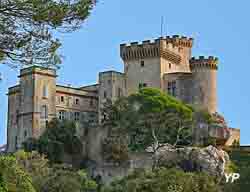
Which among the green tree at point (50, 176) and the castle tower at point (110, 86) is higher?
the castle tower at point (110, 86)

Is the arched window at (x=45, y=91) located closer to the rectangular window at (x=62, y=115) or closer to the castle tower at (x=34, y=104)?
the castle tower at (x=34, y=104)

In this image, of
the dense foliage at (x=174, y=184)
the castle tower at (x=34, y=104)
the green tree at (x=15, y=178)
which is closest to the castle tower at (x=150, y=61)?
the castle tower at (x=34, y=104)

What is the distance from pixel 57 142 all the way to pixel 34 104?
630 cm

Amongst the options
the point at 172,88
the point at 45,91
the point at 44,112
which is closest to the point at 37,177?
the point at 44,112

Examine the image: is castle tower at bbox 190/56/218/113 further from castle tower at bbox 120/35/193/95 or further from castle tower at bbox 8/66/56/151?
castle tower at bbox 8/66/56/151

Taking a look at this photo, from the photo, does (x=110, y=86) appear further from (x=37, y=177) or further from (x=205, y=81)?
(x=37, y=177)

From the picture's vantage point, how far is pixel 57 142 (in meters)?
74.9

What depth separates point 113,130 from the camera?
75.5 meters

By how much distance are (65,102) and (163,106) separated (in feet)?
44.1

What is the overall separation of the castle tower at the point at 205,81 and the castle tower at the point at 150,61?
260 centimetres

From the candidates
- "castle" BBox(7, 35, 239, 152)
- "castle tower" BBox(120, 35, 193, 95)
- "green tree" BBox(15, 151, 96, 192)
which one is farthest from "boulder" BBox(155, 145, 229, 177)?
"castle tower" BBox(120, 35, 193, 95)

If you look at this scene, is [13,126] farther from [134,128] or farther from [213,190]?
[213,190]

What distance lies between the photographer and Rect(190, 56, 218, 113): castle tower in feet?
272

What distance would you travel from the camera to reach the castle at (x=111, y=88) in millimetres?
80250
